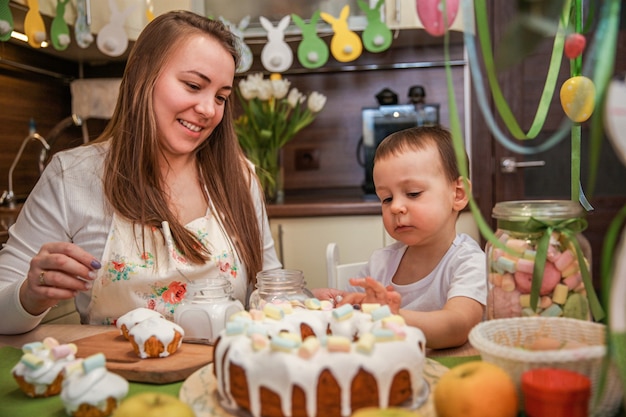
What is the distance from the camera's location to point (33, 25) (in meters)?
2.22

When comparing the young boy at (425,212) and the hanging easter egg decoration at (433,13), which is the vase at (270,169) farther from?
the hanging easter egg decoration at (433,13)

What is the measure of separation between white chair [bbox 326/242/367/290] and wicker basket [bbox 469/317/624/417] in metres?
0.79

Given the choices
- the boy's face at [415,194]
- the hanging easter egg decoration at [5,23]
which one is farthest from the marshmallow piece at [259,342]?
the hanging easter egg decoration at [5,23]

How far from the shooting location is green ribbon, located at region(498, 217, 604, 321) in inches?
29.2

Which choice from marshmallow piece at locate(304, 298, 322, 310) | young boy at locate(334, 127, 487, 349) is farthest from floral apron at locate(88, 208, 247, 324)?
Answer: marshmallow piece at locate(304, 298, 322, 310)

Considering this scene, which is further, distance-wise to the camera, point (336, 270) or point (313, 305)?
point (336, 270)

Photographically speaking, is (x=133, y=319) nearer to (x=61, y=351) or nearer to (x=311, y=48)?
(x=61, y=351)

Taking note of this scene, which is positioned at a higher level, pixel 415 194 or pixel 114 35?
pixel 114 35

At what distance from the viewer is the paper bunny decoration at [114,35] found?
8.45ft

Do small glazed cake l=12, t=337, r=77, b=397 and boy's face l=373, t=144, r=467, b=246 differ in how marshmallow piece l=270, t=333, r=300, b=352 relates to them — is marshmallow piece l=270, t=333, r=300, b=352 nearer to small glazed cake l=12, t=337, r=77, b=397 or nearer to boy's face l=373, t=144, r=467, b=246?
small glazed cake l=12, t=337, r=77, b=397

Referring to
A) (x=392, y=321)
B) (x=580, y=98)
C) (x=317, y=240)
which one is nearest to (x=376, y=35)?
(x=317, y=240)

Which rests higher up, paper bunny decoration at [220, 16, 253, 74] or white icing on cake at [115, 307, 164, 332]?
paper bunny decoration at [220, 16, 253, 74]

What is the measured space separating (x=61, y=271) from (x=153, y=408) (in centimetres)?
46

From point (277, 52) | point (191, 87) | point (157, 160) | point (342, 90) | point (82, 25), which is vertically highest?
point (82, 25)
